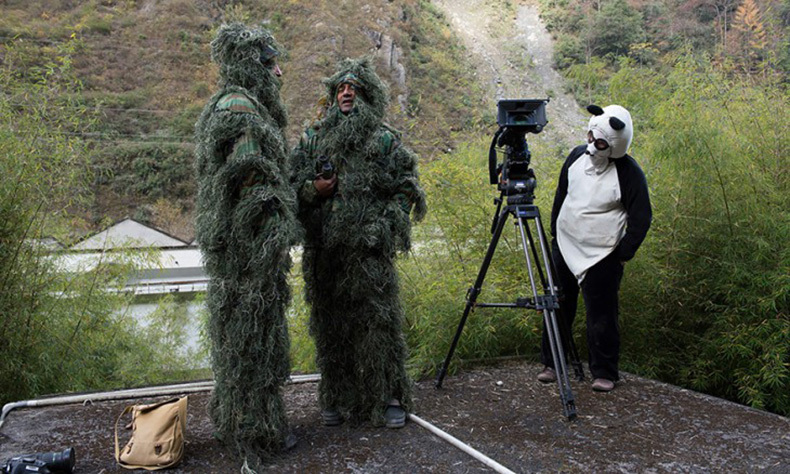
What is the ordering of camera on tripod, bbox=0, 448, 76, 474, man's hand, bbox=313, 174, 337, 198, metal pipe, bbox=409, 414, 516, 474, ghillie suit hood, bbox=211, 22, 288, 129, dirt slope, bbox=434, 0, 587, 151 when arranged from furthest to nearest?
dirt slope, bbox=434, 0, 587, 151 < man's hand, bbox=313, 174, 337, 198 < ghillie suit hood, bbox=211, 22, 288, 129 < metal pipe, bbox=409, 414, 516, 474 < camera on tripod, bbox=0, 448, 76, 474

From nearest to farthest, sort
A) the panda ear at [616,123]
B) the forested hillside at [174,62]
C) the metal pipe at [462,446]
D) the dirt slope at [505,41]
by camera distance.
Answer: the metal pipe at [462,446] → the panda ear at [616,123] → the forested hillside at [174,62] → the dirt slope at [505,41]

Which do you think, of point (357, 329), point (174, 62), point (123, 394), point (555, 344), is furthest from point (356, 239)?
point (174, 62)

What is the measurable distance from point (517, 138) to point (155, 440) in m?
2.60

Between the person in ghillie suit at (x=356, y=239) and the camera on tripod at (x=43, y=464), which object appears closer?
the camera on tripod at (x=43, y=464)

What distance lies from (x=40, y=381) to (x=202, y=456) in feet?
6.12

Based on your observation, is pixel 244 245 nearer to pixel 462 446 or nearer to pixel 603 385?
pixel 462 446

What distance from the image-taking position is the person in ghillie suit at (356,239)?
2.96 metres

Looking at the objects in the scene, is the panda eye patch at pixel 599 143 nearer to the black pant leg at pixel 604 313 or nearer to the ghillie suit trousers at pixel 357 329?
the black pant leg at pixel 604 313

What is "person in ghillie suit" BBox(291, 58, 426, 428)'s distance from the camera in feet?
9.71

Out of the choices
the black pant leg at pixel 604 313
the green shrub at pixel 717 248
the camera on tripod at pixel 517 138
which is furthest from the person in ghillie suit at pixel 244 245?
the green shrub at pixel 717 248

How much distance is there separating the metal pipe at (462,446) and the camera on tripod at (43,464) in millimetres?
1692

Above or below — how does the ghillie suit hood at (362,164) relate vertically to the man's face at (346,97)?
below

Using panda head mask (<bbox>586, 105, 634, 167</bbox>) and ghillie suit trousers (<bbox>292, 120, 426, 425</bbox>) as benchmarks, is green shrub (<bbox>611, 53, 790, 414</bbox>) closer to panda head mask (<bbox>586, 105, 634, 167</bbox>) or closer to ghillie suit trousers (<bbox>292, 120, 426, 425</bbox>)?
panda head mask (<bbox>586, 105, 634, 167</bbox>)

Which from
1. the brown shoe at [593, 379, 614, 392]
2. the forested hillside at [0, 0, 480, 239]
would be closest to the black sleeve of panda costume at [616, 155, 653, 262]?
the brown shoe at [593, 379, 614, 392]
